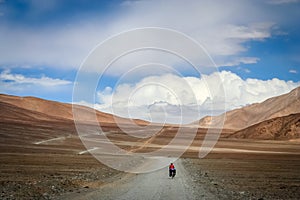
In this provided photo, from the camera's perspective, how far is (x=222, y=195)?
22.4m

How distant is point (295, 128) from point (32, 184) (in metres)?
157

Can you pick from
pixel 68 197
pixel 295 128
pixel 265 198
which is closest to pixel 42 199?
pixel 68 197

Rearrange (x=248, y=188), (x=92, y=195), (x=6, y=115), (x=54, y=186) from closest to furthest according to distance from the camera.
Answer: (x=92, y=195)
(x=54, y=186)
(x=248, y=188)
(x=6, y=115)

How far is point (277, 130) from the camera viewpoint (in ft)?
586

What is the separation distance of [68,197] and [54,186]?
17.3ft

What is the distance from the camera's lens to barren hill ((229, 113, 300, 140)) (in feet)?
550

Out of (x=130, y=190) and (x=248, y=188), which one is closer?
(x=130, y=190)

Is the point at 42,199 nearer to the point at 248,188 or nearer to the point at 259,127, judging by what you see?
the point at 248,188

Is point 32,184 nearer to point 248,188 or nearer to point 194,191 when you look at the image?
point 194,191

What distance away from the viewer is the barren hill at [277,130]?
168 meters

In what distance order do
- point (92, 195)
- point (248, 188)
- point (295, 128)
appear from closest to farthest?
point (92, 195), point (248, 188), point (295, 128)

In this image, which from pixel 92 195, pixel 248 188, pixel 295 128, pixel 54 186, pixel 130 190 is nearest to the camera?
pixel 92 195

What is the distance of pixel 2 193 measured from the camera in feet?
71.1

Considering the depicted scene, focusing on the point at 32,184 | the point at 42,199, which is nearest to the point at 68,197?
the point at 42,199
